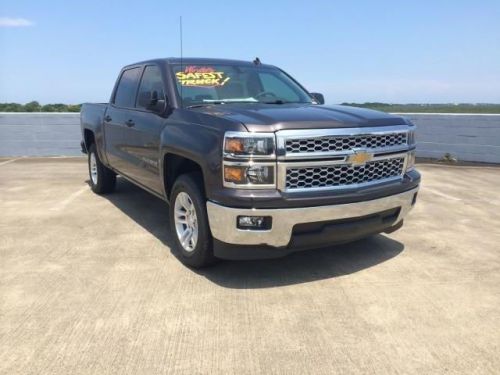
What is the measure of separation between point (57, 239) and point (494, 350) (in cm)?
421

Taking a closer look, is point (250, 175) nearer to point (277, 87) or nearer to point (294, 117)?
point (294, 117)

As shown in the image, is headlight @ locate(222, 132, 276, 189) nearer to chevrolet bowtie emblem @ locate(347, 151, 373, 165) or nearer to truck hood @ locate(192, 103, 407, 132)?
truck hood @ locate(192, 103, 407, 132)

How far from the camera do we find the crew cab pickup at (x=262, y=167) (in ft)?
11.7

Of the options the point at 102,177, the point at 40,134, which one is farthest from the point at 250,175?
the point at 40,134

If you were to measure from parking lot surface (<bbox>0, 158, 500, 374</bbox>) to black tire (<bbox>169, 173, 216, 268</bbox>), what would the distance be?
133 mm

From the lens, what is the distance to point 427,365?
2.76 metres

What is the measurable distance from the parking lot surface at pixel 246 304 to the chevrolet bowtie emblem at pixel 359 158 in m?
1.00

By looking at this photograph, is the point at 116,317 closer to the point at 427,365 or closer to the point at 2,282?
the point at 2,282

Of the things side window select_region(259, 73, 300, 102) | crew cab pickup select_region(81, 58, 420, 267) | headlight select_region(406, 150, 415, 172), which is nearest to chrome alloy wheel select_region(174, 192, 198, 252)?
crew cab pickup select_region(81, 58, 420, 267)

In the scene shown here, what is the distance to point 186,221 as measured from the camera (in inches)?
172

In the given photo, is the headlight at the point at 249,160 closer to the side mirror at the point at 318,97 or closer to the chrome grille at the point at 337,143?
the chrome grille at the point at 337,143

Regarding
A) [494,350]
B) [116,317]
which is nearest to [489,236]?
[494,350]

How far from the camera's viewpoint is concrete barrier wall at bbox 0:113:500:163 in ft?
35.9

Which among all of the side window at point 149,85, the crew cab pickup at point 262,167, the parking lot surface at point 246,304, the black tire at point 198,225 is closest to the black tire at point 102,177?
the parking lot surface at point 246,304
